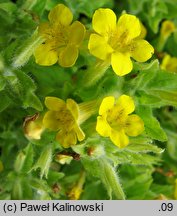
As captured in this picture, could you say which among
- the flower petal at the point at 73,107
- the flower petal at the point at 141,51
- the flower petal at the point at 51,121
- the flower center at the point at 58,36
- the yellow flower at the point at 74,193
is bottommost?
the yellow flower at the point at 74,193

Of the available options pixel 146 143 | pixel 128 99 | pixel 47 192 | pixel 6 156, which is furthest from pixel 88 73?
pixel 6 156

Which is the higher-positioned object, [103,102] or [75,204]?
[103,102]

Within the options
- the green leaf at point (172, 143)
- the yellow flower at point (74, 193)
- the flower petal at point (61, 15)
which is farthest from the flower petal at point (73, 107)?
the green leaf at point (172, 143)

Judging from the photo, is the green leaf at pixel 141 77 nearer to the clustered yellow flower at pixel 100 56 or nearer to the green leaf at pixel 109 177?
the clustered yellow flower at pixel 100 56

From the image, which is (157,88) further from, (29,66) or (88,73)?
(29,66)

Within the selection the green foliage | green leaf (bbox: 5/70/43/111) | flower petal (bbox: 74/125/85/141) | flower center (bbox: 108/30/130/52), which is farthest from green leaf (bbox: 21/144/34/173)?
flower center (bbox: 108/30/130/52)

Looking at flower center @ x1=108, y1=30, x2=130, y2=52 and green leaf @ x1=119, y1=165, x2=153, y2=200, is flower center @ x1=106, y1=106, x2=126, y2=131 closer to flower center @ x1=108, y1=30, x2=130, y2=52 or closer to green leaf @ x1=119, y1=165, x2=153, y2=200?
flower center @ x1=108, y1=30, x2=130, y2=52
